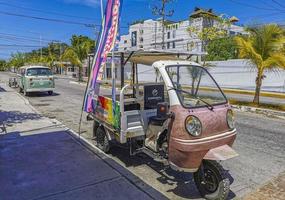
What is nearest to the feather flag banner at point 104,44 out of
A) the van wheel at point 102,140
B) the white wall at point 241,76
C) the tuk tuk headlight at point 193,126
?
the van wheel at point 102,140

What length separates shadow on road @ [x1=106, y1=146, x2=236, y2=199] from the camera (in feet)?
14.9

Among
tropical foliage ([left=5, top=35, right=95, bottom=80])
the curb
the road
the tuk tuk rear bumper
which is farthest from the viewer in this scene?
tropical foliage ([left=5, top=35, right=95, bottom=80])

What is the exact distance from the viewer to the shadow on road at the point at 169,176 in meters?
4.53

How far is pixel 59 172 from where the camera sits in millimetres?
5301

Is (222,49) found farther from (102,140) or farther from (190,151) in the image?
(190,151)

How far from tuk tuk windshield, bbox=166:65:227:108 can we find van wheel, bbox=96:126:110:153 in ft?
7.49

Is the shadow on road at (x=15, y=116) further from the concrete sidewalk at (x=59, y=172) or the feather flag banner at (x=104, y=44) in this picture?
the feather flag banner at (x=104, y=44)

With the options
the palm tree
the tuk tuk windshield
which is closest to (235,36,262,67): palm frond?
the palm tree

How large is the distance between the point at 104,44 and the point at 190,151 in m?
3.00

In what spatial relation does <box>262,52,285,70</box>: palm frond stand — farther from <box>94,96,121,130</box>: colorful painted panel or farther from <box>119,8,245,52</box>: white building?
<box>119,8,245,52</box>: white building

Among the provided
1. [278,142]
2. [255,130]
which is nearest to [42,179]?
[278,142]

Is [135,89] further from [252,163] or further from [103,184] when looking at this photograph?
[252,163]

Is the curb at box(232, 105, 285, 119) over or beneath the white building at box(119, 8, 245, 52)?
beneath

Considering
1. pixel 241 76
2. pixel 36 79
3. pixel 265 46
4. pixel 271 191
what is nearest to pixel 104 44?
pixel 271 191
